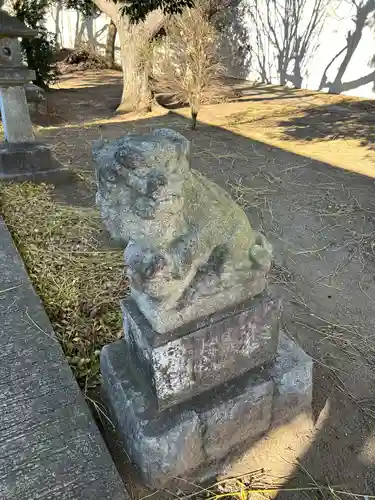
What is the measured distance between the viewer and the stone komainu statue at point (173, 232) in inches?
49.9

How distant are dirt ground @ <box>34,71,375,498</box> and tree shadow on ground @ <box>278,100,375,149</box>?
2 cm

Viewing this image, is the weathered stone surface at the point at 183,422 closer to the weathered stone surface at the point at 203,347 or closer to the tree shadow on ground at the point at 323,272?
the weathered stone surface at the point at 203,347

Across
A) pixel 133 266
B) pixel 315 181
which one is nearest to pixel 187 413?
pixel 133 266

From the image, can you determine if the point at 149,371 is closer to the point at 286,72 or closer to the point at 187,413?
the point at 187,413

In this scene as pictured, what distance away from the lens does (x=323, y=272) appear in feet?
10.8

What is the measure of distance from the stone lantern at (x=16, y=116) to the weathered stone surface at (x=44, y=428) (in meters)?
2.89

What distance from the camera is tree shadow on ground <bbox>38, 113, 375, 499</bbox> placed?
1.88 meters

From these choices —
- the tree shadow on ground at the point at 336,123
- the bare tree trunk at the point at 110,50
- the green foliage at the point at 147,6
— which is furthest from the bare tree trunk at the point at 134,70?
the bare tree trunk at the point at 110,50

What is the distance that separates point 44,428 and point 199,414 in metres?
0.63

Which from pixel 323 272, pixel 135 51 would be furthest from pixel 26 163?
pixel 135 51

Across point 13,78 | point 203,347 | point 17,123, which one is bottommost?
point 203,347

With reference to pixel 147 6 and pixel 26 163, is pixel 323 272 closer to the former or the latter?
pixel 147 6

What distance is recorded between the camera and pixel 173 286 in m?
1.47

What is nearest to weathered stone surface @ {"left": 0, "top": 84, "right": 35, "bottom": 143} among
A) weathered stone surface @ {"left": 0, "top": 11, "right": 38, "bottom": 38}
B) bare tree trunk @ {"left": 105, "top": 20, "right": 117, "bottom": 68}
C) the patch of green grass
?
weathered stone surface @ {"left": 0, "top": 11, "right": 38, "bottom": 38}
